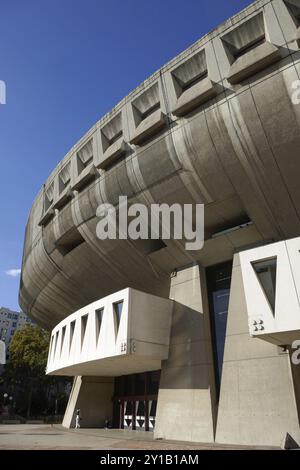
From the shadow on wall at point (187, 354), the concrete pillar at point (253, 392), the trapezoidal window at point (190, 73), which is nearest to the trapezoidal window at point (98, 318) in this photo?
the shadow on wall at point (187, 354)

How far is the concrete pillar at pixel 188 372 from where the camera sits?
1557 centimetres

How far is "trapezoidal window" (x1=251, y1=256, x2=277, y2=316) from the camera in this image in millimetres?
12805

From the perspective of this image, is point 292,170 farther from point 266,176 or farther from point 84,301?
point 84,301

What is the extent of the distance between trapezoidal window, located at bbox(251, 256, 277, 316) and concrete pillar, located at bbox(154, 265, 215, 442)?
17.2ft

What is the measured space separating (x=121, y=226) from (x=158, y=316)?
5.57m

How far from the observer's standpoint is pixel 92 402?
86.5 ft

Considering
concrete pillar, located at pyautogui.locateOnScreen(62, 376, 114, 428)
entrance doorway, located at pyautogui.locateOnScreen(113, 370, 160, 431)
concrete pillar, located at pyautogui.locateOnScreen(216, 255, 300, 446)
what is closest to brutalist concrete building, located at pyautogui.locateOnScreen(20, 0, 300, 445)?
concrete pillar, located at pyautogui.locateOnScreen(216, 255, 300, 446)

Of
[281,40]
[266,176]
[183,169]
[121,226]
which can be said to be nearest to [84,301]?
[121,226]

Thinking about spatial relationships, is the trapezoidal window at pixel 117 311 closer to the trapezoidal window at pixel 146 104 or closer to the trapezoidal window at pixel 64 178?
the trapezoidal window at pixel 146 104

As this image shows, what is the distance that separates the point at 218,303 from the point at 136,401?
401 inches

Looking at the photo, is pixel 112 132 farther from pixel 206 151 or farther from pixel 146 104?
pixel 206 151

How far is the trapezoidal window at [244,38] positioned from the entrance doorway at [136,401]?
739 inches

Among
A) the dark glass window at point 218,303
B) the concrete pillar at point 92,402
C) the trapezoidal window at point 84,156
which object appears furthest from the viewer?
the concrete pillar at point 92,402

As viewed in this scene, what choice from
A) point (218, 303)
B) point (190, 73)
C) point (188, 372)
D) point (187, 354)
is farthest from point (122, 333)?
point (190, 73)
